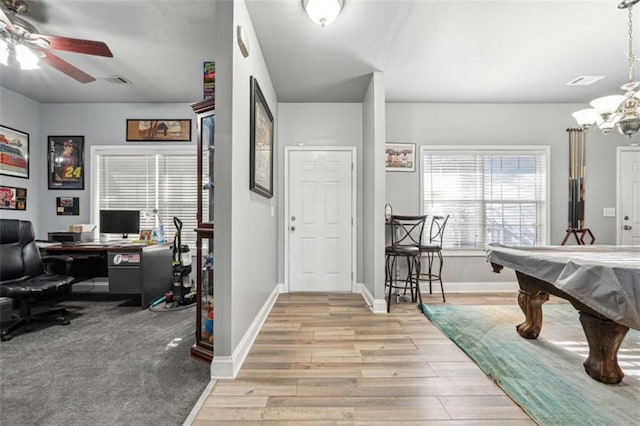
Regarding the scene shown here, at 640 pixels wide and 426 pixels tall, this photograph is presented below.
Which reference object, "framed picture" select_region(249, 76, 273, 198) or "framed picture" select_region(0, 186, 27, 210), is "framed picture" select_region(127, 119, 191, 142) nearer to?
"framed picture" select_region(0, 186, 27, 210)

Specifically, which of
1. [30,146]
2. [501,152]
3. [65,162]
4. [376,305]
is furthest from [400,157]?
[30,146]

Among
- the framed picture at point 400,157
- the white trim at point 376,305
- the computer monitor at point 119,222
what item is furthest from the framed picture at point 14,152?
the framed picture at point 400,157

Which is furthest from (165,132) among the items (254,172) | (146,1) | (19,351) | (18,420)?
(18,420)

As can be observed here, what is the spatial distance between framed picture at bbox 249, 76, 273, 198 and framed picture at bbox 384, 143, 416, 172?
174 centimetres

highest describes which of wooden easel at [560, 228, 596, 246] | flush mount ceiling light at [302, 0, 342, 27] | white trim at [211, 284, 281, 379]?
flush mount ceiling light at [302, 0, 342, 27]

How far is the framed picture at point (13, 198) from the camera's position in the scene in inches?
141

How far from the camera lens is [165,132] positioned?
416cm

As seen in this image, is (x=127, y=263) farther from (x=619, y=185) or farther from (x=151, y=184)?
(x=619, y=185)

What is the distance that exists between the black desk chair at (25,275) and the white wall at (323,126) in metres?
2.89

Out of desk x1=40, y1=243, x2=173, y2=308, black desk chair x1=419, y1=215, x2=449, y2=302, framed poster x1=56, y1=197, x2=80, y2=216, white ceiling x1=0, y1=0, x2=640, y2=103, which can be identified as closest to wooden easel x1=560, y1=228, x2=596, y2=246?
black desk chair x1=419, y1=215, x2=449, y2=302

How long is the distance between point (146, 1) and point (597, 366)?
13.1 ft

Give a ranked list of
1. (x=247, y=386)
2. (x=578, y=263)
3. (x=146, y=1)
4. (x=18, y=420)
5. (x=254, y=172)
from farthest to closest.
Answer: (x=254, y=172), (x=146, y=1), (x=247, y=386), (x=578, y=263), (x=18, y=420)

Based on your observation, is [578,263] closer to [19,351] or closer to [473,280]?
[473,280]

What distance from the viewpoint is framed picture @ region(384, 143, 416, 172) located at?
414 cm
